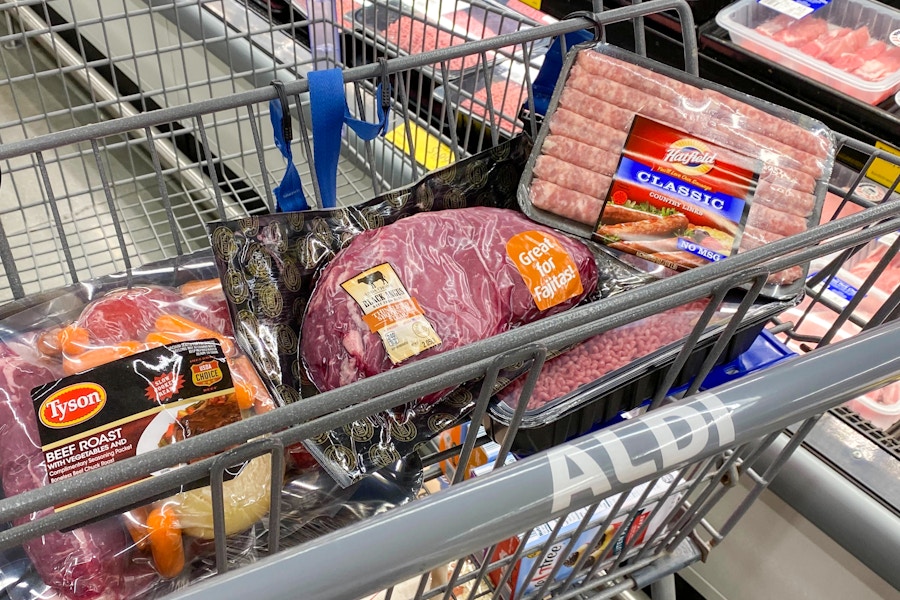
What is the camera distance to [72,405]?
785mm

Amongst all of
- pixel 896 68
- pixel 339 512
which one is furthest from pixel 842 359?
pixel 896 68

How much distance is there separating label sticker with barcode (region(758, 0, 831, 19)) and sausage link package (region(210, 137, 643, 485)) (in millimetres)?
1425

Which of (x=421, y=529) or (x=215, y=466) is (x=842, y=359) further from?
(x=215, y=466)

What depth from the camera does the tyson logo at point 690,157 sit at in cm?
100

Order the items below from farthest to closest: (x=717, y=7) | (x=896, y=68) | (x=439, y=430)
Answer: (x=717, y=7) < (x=896, y=68) < (x=439, y=430)

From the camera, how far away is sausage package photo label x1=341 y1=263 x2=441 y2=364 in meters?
0.88

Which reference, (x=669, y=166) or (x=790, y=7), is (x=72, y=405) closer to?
(x=669, y=166)

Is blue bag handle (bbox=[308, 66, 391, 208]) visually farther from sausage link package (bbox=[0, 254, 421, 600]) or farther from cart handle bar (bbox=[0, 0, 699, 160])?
sausage link package (bbox=[0, 254, 421, 600])

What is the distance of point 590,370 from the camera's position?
92 centimetres

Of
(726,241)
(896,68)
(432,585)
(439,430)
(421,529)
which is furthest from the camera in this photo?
(896,68)

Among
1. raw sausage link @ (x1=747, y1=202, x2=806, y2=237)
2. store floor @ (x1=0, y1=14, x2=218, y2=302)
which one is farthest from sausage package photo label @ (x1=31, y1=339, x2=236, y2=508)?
store floor @ (x1=0, y1=14, x2=218, y2=302)

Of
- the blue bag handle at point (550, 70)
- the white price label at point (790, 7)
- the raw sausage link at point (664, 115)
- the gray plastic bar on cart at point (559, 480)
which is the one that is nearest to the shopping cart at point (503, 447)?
the gray plastic bar on cart at point (559, 480)

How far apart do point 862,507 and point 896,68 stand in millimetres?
1276

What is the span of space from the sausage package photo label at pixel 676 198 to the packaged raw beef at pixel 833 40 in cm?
103
